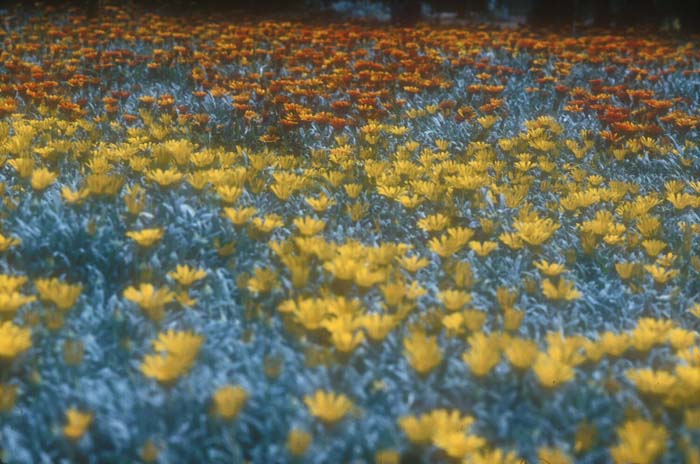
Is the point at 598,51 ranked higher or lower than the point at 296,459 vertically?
higher

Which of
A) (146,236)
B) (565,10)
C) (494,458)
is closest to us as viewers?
(494,458)

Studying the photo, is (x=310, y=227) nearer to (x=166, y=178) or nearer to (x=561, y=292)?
(x=166, y=178)

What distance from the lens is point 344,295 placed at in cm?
194

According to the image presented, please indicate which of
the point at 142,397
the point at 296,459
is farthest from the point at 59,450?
the point at 296,459

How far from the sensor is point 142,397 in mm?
1511

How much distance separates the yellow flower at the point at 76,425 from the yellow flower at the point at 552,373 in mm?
919

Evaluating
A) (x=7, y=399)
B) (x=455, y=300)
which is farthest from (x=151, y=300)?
(x=455, y=300)

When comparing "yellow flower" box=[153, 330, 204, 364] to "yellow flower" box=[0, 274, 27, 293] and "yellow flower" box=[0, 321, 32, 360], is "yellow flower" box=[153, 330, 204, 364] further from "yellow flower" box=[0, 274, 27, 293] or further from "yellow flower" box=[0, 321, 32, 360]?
"yellow flower" box=[0, 274, 27, 293]

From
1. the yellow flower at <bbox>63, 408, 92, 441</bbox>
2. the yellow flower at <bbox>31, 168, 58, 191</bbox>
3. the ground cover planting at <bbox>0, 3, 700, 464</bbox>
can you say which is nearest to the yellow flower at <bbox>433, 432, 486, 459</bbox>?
the ground cover planting at <bbox>0, 3, 700, 464</bbox>

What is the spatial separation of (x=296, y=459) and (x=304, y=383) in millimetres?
208

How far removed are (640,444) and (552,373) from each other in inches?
8.9

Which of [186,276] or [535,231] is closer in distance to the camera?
[186,276]

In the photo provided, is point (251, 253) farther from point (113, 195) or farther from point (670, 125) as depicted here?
point (670, 125)

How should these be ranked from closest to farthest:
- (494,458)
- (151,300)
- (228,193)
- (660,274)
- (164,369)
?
(494,458), (164,369), (151,300), (660,274), (228,193)
